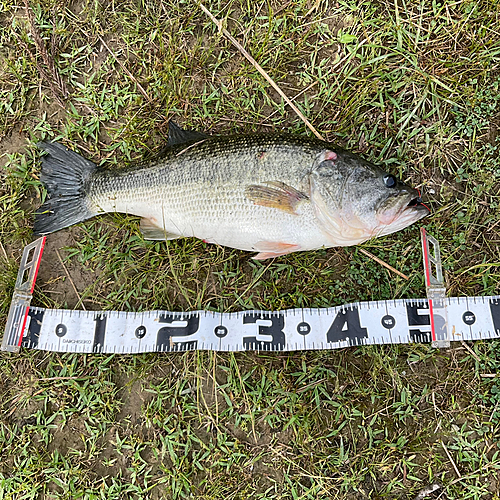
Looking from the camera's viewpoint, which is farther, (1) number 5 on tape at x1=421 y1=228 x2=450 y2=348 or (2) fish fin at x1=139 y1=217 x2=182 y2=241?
(2) fish fin at x1=139 y1=217 x2=182 y2=241

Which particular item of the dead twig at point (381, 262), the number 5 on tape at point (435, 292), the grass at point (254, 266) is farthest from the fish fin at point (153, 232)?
the number 5 on tape at point (435, 292)

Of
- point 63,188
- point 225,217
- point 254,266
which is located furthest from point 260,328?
point 63,188

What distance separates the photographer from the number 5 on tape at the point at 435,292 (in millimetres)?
2965

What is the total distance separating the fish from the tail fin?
0.20 metres

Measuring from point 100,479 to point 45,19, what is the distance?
13.0ft

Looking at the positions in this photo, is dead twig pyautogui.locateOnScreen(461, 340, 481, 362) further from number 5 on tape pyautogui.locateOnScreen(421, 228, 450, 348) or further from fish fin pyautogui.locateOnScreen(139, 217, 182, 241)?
fish fin pyautogui.locateOnScreen(139, 217, 182, 241)

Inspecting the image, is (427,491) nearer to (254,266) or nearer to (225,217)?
(254,266)

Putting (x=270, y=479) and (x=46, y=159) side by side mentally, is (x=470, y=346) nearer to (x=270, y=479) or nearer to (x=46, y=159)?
(x=270, y=479)

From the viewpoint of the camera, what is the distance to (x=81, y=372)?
10.3ft

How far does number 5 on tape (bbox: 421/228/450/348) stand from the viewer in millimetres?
2965

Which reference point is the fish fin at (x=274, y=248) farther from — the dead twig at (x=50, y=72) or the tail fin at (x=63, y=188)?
the dead twig at (x=50, y=72)

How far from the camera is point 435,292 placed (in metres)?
3.01

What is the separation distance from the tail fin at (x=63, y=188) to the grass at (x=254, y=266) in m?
0.16

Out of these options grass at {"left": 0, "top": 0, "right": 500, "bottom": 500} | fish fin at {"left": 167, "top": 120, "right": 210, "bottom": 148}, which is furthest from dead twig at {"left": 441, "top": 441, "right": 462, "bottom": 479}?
fish fin at {"left": 167, "top": 120, "right": 210, "bottom": 148}
